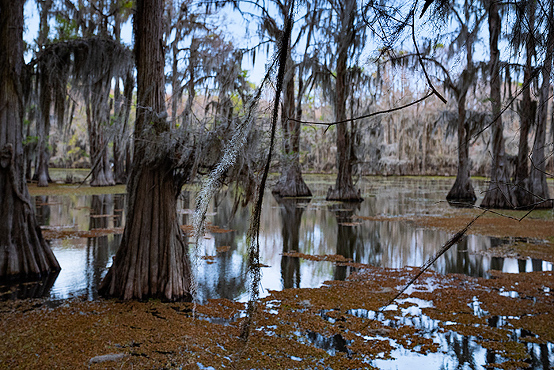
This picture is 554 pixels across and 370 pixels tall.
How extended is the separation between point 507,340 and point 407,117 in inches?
1406

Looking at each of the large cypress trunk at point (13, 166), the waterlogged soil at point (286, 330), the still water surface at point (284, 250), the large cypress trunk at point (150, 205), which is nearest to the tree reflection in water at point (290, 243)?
the still water surface at point (284, 250)

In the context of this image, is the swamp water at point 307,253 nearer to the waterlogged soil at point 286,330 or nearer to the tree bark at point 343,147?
the waterlogged soil at point 286,330

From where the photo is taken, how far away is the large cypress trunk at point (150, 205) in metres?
4.07

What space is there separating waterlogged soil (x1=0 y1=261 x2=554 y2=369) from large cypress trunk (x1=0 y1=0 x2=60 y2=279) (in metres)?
0.98

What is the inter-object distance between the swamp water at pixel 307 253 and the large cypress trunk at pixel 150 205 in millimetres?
353

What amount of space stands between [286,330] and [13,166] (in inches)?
141

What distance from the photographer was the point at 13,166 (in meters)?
4.79

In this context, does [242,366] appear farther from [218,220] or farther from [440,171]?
[440,171]

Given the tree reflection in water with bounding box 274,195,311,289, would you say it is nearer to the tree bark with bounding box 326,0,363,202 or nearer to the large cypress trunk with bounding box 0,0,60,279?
the large cypress trunk with bounding box 0,0,60,279

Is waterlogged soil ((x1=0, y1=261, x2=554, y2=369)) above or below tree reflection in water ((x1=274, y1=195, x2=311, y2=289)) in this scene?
below

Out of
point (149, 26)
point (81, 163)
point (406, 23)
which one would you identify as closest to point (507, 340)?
point (406, 23)

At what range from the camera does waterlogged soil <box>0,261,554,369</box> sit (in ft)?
9.42

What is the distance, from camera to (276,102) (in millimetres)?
1177

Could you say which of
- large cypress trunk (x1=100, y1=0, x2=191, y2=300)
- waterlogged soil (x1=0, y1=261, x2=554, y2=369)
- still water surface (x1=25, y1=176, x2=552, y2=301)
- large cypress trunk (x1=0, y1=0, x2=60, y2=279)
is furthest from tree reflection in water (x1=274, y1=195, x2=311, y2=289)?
large cypress trunk (x1=0, y1=0, x2=60, y2=279)
